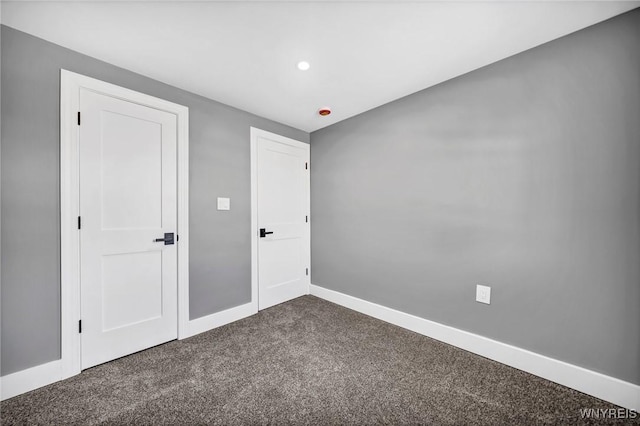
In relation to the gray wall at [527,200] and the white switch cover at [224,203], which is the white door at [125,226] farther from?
the gray wall at [527,200]

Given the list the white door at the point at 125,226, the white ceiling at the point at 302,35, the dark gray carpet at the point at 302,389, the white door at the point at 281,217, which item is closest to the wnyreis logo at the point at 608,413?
the dark gray carpet at the point at 302,389

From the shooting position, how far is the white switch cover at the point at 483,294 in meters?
1.91

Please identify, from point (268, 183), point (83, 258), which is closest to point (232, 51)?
point (268, 183)

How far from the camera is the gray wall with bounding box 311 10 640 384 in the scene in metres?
1.44

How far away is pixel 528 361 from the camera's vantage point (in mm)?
1715

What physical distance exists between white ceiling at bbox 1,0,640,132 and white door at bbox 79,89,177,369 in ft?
1.46

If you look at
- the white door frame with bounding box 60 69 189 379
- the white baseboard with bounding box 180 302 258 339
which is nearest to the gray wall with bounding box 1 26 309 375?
the white door frame with bounding box 60 69 189 379

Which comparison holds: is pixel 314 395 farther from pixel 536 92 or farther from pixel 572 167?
pixel 536 92

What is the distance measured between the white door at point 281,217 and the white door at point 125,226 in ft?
3.06

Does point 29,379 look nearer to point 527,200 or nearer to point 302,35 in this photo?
point 302,35

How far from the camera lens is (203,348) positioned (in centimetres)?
206

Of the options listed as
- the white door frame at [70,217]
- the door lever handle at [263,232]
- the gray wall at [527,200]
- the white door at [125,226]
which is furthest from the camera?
the door lever handle at [263,232]

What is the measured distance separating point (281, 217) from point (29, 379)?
2.31 m

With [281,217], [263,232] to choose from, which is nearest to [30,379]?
[263,232]
